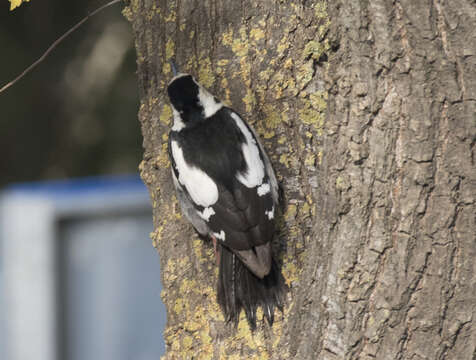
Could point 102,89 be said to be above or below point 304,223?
above

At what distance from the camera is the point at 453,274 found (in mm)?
2098


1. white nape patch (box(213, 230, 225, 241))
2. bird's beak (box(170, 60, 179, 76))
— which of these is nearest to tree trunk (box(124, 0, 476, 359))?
white nape patch (box(213, 230, 225, 241))

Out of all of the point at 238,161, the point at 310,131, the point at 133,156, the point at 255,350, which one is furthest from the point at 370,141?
the point at 133,156

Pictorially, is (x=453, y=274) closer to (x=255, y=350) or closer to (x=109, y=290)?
(x=255, y=350)

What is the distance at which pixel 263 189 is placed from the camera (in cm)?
234

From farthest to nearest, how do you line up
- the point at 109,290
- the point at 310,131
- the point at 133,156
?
the point at 133,156 → the point at 109,290 → the point at 310,131

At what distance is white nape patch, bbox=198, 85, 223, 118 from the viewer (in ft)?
8.01

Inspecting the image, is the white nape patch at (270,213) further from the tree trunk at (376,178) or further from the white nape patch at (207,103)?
the white nape patch at (207,103)

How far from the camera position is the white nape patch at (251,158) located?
7.68 ft

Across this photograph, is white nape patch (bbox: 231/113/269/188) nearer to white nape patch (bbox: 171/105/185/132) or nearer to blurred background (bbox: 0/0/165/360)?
white nape patch (bbox: 171/105/185/132)

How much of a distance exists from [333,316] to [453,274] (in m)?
0.36

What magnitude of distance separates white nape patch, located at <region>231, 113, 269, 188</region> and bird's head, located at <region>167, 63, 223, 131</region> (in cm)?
11

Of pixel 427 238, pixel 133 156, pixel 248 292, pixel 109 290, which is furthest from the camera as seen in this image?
pixel 133 156

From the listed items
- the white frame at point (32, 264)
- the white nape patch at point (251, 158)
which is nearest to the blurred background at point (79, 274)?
the white frame at point (32, 264)
